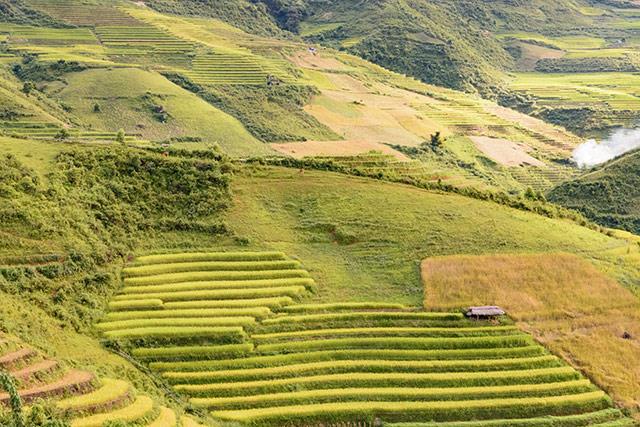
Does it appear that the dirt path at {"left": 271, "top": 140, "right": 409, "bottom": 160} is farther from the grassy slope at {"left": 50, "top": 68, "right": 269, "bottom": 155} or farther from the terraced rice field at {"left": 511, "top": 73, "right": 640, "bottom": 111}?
the terraced rice field at {"left": 511, "top": 73, "right": 640, "bottom": 111}

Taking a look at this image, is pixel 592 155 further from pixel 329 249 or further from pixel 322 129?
pixel 329 249

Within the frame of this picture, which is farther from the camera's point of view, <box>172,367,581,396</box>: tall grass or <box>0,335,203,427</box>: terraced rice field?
<box>172,367,581,396</box>: tall grass

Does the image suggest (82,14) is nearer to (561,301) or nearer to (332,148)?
(332,148)

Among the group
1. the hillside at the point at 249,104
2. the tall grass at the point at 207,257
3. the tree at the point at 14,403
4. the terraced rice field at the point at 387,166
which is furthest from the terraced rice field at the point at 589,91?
the tree at the point at 14,403

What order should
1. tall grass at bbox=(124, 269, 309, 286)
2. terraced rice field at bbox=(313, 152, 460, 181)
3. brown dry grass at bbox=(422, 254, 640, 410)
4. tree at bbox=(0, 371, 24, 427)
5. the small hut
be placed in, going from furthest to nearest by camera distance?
terraced rice field at bbox=(313, 152, 460, 181) → tall grass at bbox=(124, 269, 309, 286) → the small hut → brown dry grass at bbox=(422, 254, 640, 410) → tree at bbox=(0, 371, 24, 427)

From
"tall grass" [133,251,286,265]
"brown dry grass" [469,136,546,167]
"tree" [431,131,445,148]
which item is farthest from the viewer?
"brown dry grass" [469,136,546,167]

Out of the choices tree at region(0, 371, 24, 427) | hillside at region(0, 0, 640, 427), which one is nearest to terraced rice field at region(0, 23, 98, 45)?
hillside at region(0, 0, 640, 427)

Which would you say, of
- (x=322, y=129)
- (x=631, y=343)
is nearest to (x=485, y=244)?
(x=631, y=343)
